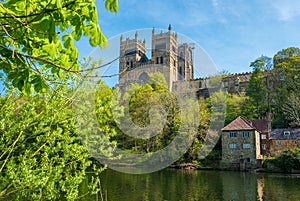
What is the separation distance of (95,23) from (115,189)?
716 inches

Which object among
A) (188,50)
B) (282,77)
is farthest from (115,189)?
(188,50)

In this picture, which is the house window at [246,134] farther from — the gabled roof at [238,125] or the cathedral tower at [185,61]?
the cathedral tower at [185,61]

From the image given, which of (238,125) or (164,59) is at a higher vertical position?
(164,59)

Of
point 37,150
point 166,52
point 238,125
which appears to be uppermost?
point 166,52

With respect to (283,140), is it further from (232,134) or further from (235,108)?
(235,108)

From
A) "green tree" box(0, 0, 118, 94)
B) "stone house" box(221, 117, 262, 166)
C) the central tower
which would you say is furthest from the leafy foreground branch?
the central tower

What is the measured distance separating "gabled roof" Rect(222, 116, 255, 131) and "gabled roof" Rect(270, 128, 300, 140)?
319 cm

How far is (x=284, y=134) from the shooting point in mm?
37438

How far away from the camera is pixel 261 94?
48.8 m

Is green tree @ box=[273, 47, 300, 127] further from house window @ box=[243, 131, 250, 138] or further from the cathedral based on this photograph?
the cathedral

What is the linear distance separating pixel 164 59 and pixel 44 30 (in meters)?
73.4

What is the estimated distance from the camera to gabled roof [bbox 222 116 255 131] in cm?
3807

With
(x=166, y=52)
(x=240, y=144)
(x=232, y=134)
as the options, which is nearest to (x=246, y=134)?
(x=240, y=144)

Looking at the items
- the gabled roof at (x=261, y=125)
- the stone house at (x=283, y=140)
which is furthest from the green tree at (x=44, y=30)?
the gabled roof at (x=261, y=125)
